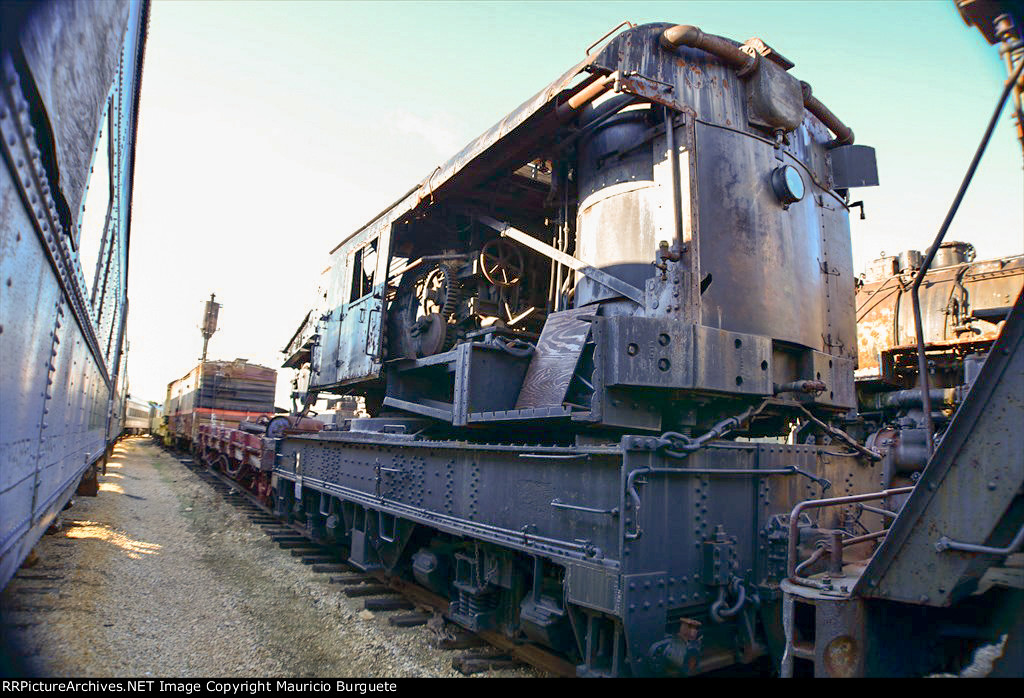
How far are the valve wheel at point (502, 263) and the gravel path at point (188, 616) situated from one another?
3.77m

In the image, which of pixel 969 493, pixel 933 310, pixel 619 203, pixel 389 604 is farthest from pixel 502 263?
pixel 933 310

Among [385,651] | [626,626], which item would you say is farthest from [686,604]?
[385,651]

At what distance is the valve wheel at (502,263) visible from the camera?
23.9 feet

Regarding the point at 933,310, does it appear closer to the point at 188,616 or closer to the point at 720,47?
the point at 720,47

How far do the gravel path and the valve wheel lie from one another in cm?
377

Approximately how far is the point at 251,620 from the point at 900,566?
5.22 meters

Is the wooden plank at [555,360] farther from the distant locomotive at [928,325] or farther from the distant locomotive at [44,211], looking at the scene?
the distant locomotive at [928,325]

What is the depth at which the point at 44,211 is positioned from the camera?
2.42 meters

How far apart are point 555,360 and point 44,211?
343 cm

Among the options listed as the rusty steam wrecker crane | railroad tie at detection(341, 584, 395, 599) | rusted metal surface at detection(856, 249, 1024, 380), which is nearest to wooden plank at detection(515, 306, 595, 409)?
the rusty steam wrecker crane

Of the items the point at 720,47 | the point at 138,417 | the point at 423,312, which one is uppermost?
the point at 720,47

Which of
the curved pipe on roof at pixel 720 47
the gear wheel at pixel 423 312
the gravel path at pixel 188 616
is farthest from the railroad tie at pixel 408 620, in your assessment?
the curved pipe on roof at pixel 720 47

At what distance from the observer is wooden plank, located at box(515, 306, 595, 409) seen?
4762 mm

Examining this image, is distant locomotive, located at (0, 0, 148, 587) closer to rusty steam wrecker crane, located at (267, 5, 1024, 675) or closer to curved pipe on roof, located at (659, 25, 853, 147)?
rusty steam wrecker crane, located at (267, 5, 1024, 675)
